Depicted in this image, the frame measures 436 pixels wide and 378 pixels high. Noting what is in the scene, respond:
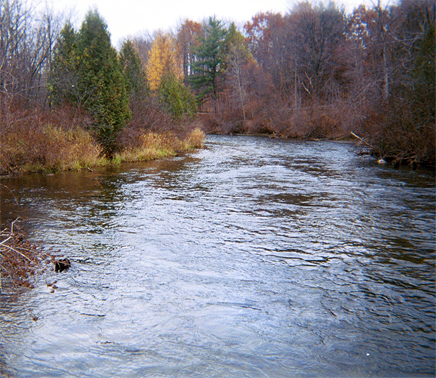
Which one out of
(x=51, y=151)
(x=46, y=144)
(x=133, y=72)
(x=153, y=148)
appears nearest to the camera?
(x=46, y=144)

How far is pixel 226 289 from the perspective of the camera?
5.64 metres

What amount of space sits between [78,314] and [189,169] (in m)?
12.9

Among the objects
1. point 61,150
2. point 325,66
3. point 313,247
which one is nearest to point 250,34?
point 325,66

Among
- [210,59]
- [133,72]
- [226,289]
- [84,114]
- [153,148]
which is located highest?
[210,59]

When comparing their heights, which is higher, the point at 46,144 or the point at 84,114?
the point at 84,114

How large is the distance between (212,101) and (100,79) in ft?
124

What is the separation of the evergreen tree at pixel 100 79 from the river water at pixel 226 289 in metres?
7.15

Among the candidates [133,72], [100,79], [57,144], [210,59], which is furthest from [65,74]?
[210,59]

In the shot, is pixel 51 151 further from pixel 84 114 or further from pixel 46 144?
pixel 84 114

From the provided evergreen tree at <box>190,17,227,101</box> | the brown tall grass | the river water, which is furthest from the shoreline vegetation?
evergreen tree at <box>190,17,227,101</box>

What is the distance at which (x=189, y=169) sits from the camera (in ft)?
57.5

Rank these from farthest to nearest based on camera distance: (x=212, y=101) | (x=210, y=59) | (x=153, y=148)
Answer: (x=210, y=59)
(x=212, y=101)
(x=153, y=148)

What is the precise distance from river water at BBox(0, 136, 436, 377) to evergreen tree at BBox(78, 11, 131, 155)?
715cm

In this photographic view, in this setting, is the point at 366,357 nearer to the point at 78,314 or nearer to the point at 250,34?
the point at 78,314
